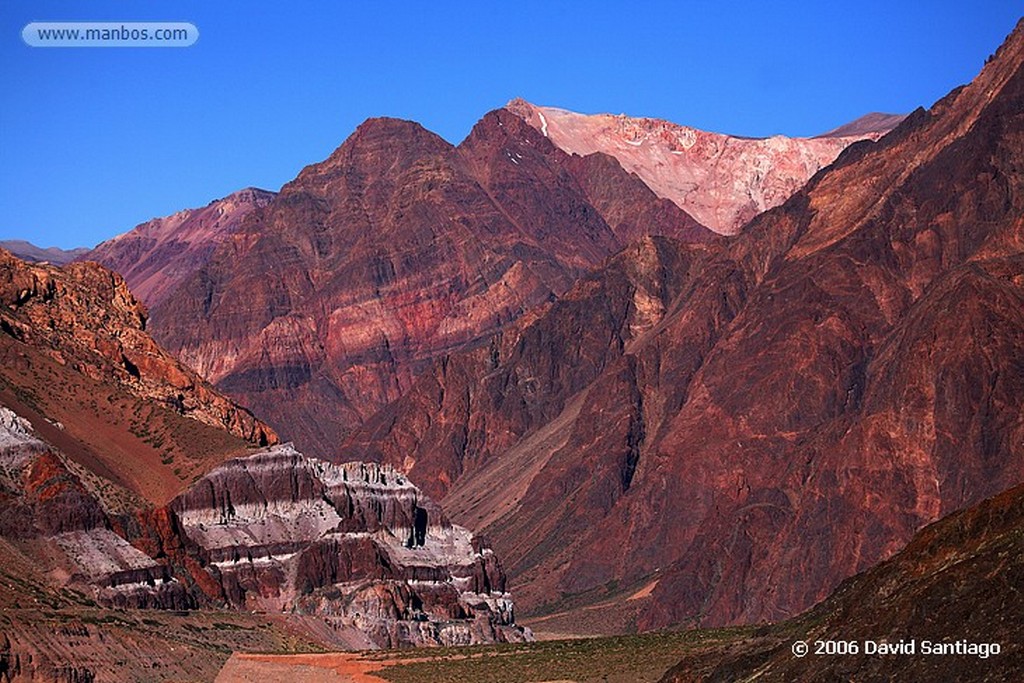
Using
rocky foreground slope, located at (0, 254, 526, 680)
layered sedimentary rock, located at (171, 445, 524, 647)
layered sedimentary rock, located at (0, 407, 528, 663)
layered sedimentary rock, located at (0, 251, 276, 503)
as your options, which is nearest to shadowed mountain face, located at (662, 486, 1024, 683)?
rocky foreground slope, located at (0, 254, 526, 680)

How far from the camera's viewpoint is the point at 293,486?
5861 inches

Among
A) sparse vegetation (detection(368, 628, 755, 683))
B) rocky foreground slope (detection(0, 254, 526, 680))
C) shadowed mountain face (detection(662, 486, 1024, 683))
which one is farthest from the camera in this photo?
rocky foreground slope (detection(0, 254, 526, 680))

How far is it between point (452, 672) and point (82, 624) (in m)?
18.9

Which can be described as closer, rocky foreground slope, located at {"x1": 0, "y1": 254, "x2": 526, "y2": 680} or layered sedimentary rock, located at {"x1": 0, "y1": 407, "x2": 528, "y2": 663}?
rocky foreground slope, located at {"x1": 0, "y1": 254, "x2": 526, "y2": 680}

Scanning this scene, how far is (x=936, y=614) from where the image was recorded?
60.1 meters

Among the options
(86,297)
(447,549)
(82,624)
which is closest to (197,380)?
(86,297)

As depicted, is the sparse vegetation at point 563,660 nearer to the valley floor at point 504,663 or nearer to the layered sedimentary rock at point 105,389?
the valley floor at point 504,663

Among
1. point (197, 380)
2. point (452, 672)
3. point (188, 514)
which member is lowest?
point (452, 672)

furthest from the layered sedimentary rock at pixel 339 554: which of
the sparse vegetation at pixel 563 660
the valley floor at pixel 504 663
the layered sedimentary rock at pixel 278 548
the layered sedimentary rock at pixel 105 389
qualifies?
the sparse vegetation at pixel 563 660

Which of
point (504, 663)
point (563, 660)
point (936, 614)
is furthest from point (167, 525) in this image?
point (936, 614)

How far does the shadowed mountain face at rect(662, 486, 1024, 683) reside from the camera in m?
57.0

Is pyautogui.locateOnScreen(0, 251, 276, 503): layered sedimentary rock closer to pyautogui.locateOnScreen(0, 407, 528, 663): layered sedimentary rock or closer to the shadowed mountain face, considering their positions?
pyautogui.locateOnScreen(0, 407, 528, 663): layered sedimentary rock

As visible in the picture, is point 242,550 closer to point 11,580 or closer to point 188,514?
point 188,514

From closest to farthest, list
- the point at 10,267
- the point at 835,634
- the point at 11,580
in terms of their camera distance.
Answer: the point at 835,634
the point at 11,580
the point at 10,267
